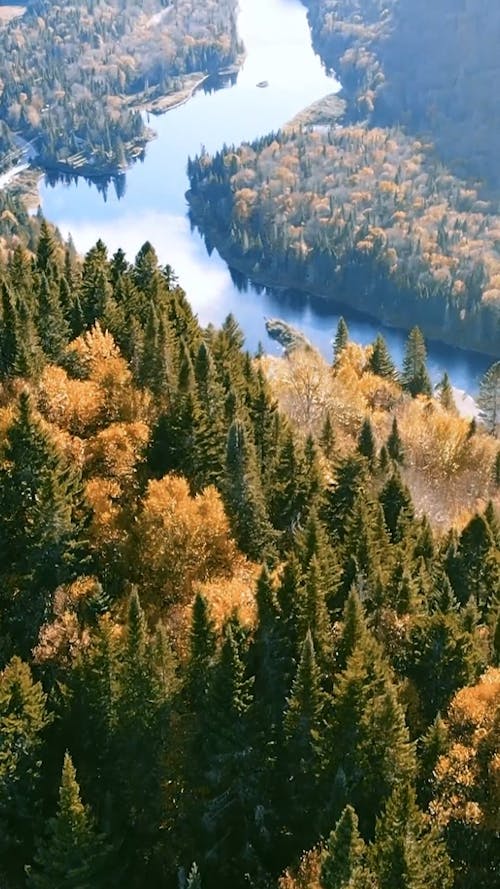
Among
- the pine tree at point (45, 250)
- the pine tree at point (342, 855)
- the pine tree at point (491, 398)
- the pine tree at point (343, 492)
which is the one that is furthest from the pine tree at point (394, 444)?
the pine tree at point (342, 855)

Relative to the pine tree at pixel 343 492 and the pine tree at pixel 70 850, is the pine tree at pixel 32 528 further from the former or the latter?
the pine tree at pixel 343 492

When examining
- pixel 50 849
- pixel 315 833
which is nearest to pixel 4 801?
pixel 50 849

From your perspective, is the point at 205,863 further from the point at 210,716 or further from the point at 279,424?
the point at 279,424

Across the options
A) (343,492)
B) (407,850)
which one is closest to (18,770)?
(407,850)

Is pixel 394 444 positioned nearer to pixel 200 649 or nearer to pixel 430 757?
pixel 200 649

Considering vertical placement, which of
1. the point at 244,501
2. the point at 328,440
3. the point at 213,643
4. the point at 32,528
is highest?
the point at 32,528

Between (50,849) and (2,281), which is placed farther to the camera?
(2,281)
